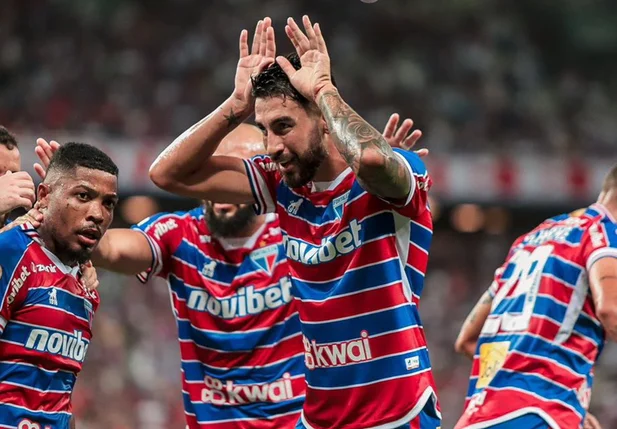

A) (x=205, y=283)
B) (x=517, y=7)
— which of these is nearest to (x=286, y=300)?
(x=205, y=283)

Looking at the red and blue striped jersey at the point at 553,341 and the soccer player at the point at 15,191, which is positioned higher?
the soccer player at the point at 15,191

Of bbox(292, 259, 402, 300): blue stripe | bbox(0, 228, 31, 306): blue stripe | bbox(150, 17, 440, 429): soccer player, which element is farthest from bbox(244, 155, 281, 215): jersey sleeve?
bbox(0, 228, 31, 306): blue stripe

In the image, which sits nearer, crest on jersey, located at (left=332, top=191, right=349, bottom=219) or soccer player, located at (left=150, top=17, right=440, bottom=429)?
soccer player, located at (left=150, top=17, right=440, bottom=429)

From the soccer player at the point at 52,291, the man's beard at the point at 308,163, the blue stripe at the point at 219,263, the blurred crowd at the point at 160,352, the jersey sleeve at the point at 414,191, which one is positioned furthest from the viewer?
the blurred crowd at the point at 160,352

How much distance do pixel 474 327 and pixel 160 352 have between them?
841 cm

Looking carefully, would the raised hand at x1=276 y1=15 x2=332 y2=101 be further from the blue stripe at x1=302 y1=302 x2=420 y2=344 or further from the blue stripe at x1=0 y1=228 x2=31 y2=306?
the blue stripe at x1=0 y1=228 x2=31 y2=306

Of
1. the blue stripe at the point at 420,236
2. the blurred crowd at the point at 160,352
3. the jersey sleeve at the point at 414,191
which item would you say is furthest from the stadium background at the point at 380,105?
the jersey sleeve at the point at 414,191

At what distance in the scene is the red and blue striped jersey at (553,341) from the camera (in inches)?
181

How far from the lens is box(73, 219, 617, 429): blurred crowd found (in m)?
12.0

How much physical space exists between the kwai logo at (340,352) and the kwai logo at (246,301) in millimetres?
975

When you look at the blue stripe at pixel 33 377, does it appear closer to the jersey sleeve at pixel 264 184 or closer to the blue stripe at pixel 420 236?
the jersey sleeve at pixel 264 184

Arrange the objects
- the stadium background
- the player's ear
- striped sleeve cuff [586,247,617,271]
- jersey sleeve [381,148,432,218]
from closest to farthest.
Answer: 1. jersey sleeve [381,148,432,218]
2. the player's ear
3. striped sleeve cuff [586,247,617,271]
4. the stadium background

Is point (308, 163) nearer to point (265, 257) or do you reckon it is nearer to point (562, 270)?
point (265, 257)

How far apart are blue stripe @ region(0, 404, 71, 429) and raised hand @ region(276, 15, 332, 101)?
1.61m
